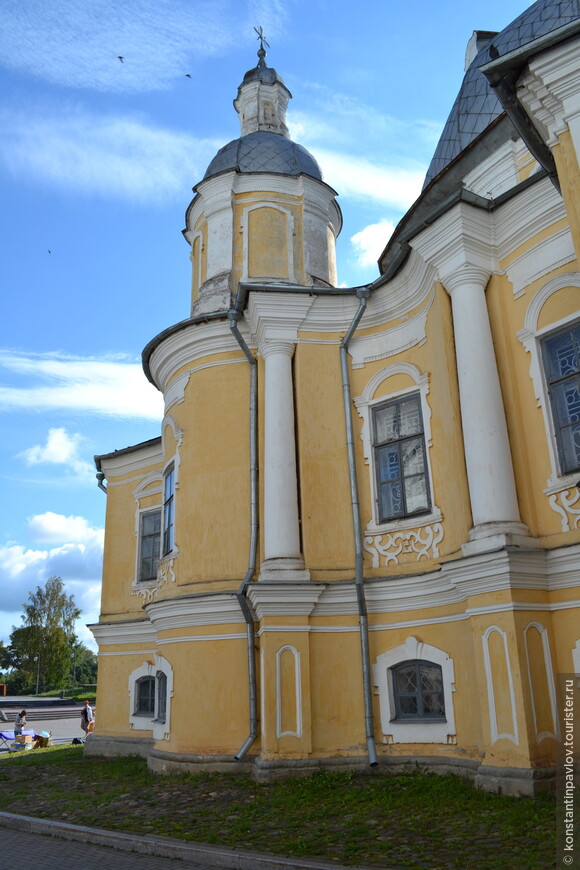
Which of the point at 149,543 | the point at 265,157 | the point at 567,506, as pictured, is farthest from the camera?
the point at 149,543

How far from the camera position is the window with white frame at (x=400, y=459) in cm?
952

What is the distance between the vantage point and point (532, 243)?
27.5 ft

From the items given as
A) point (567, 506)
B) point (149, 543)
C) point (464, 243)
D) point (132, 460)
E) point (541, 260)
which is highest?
point (464, 243)

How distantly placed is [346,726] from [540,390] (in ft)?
15.5

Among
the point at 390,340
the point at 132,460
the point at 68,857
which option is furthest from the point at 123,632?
the point at 68,857

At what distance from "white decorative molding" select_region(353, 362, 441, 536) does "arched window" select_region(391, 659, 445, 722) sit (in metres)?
1.70

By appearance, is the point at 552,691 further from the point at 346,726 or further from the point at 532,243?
the point at 532,243

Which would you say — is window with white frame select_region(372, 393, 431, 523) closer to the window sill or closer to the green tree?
the window sill

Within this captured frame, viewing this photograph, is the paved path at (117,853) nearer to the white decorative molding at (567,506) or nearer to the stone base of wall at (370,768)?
the stone base of wall at (370,768)

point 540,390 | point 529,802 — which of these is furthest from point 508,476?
point 529,802

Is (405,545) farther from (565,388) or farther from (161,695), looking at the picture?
(161,695)

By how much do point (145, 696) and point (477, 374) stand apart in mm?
9246

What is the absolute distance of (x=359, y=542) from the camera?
31.8ft

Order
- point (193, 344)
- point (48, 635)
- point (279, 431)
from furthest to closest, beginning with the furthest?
point (48, 635) < point (193, 344) < point (279, 431)
